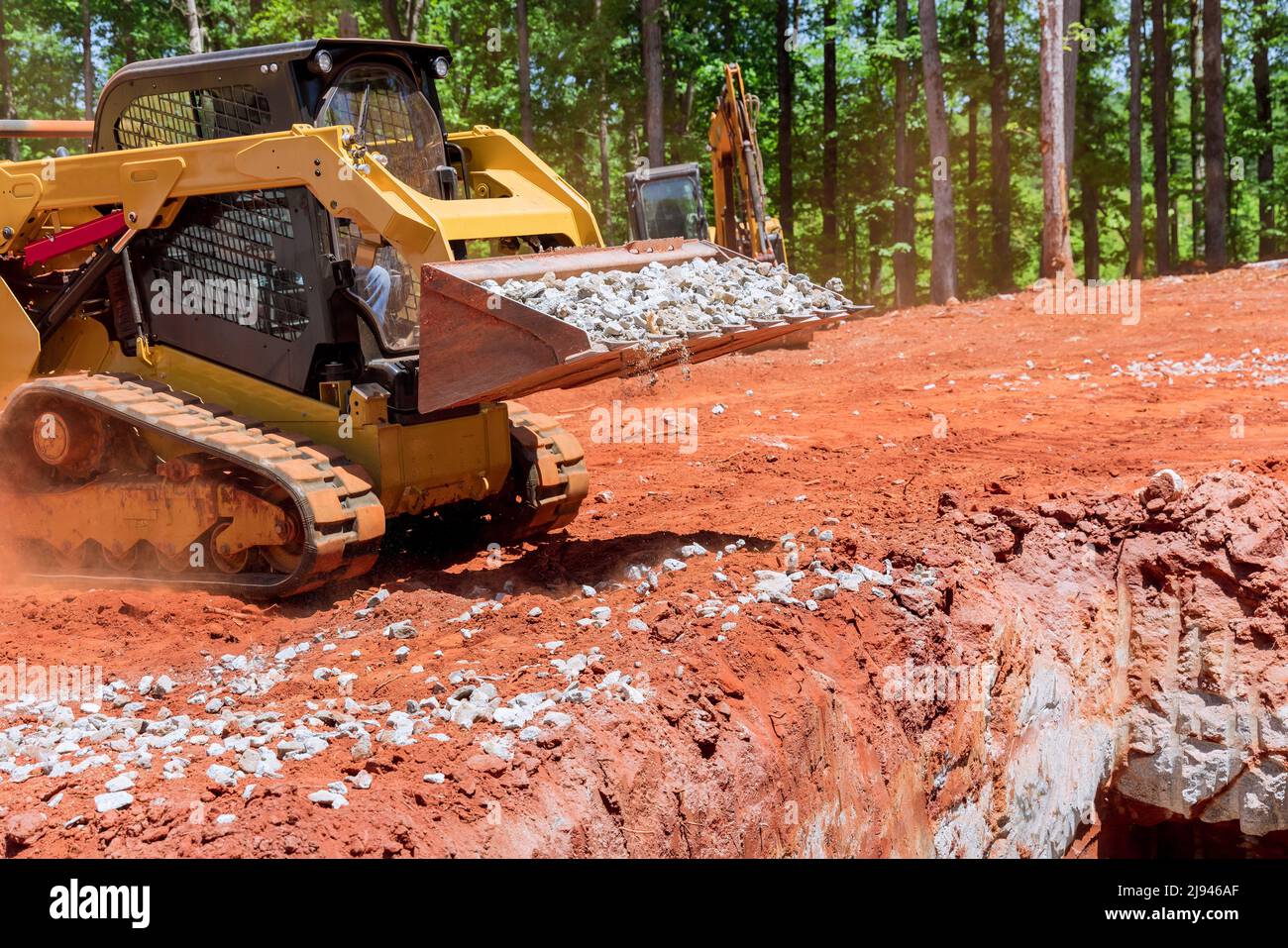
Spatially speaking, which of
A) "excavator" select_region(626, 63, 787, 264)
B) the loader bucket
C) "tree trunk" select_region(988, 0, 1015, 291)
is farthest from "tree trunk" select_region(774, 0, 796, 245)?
the loader bucket

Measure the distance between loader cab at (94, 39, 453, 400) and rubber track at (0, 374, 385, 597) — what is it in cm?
46

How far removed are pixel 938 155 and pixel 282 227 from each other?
611 inches

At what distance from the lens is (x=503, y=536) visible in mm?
8078

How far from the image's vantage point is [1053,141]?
17938 mm

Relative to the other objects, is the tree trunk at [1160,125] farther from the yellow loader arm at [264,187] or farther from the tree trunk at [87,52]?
the tree trunk at [87,52]

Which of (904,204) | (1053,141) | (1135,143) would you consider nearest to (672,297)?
(1053,141)

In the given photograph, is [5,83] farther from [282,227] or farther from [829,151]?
[282,227]

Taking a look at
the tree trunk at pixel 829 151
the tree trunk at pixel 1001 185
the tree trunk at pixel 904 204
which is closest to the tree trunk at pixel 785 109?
the tree trunk at pixel 829 151

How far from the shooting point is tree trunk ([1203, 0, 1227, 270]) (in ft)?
76.8

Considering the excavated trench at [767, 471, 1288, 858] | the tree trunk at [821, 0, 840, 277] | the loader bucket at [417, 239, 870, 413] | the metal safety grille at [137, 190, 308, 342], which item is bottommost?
the excavated trench at [767, 471, 1288, 858]

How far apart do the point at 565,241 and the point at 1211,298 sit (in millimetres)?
12477

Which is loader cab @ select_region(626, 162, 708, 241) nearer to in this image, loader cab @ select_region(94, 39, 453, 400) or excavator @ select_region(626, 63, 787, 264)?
excavator @ select_region(626, 63, 787, 264)

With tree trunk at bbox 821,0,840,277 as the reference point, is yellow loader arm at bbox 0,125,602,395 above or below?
below

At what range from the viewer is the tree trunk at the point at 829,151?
1104 inches
